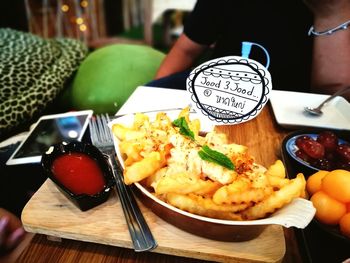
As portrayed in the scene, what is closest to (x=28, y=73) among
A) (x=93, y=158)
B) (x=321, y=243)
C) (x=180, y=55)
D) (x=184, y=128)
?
(x=180, y=55)

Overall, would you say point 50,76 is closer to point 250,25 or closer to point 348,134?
point 250,25

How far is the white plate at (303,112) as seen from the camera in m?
1.26

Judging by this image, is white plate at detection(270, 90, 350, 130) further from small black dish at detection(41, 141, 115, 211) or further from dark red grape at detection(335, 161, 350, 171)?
small black dish at detection(41, 141, 115, 211)

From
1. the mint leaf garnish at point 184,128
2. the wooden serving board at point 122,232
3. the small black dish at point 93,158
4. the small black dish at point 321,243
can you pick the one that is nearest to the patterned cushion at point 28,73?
the small black dish at point 93,158

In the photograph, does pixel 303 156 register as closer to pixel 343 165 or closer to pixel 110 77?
pixel 343 165

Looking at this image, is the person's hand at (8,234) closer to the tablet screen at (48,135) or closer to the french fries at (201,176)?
the tablet screen at (48,135)

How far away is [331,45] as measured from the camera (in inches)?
60.5

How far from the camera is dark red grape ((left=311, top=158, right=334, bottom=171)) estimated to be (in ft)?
3.39

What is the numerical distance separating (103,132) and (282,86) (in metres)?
1.17

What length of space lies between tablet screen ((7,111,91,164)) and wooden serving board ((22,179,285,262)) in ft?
2.20

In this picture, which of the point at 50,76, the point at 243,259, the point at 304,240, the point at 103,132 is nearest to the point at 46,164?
the point at 103,132

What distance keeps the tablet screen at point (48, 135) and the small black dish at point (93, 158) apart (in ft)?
1.64

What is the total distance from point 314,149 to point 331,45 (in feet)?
2.49

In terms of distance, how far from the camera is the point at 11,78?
184 centimetres
